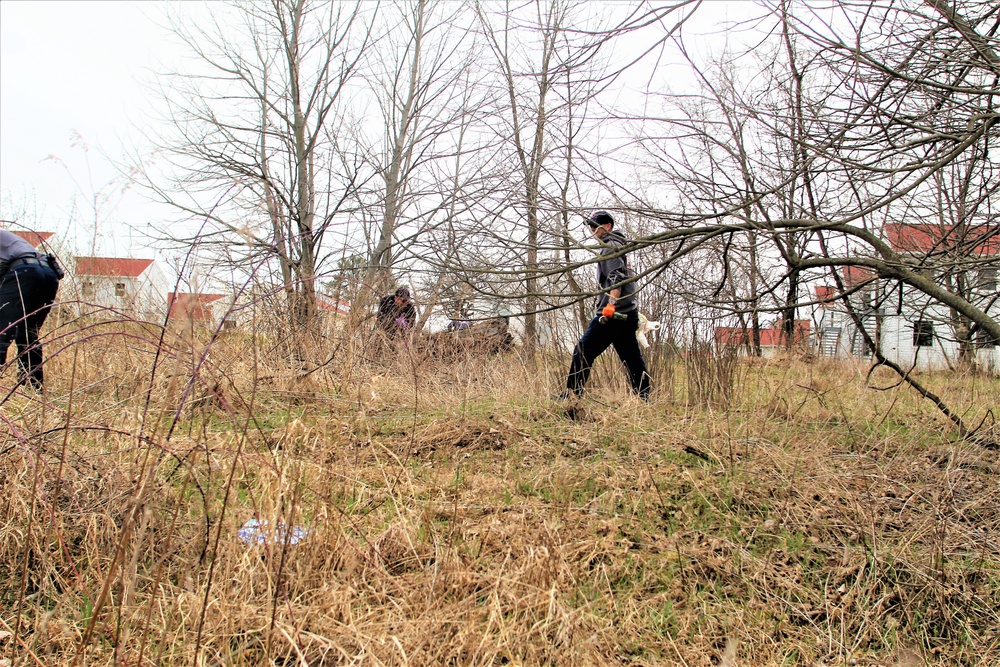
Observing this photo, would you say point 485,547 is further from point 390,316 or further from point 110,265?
point 110,265

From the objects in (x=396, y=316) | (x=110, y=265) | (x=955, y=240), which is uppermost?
(x=110, y=265)

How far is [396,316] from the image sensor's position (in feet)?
15.6

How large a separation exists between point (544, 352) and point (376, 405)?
68.4 inches

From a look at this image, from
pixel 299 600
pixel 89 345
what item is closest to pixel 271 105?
pixel 89 345

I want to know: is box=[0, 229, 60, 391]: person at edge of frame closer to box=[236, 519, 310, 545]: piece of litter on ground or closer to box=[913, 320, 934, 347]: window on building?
box=[236, 519, 310, 545]: piece of litter on ground

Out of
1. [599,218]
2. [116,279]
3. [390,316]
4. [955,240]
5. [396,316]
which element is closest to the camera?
[599,218]

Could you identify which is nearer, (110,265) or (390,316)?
(390,316)

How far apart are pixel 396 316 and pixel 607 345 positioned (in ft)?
5.53

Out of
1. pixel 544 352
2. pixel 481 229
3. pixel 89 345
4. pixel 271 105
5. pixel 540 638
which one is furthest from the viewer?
pixel 271 105

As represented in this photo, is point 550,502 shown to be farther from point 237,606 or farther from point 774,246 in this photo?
point 774,246

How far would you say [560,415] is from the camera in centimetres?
387

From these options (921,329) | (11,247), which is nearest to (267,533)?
(11,247)

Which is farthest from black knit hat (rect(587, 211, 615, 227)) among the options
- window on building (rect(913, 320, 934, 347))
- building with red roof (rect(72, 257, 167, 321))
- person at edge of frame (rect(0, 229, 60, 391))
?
person at edge of frame (rect(0, 229, 60, 391))

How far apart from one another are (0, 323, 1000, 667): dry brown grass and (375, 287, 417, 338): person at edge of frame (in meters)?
1.40
